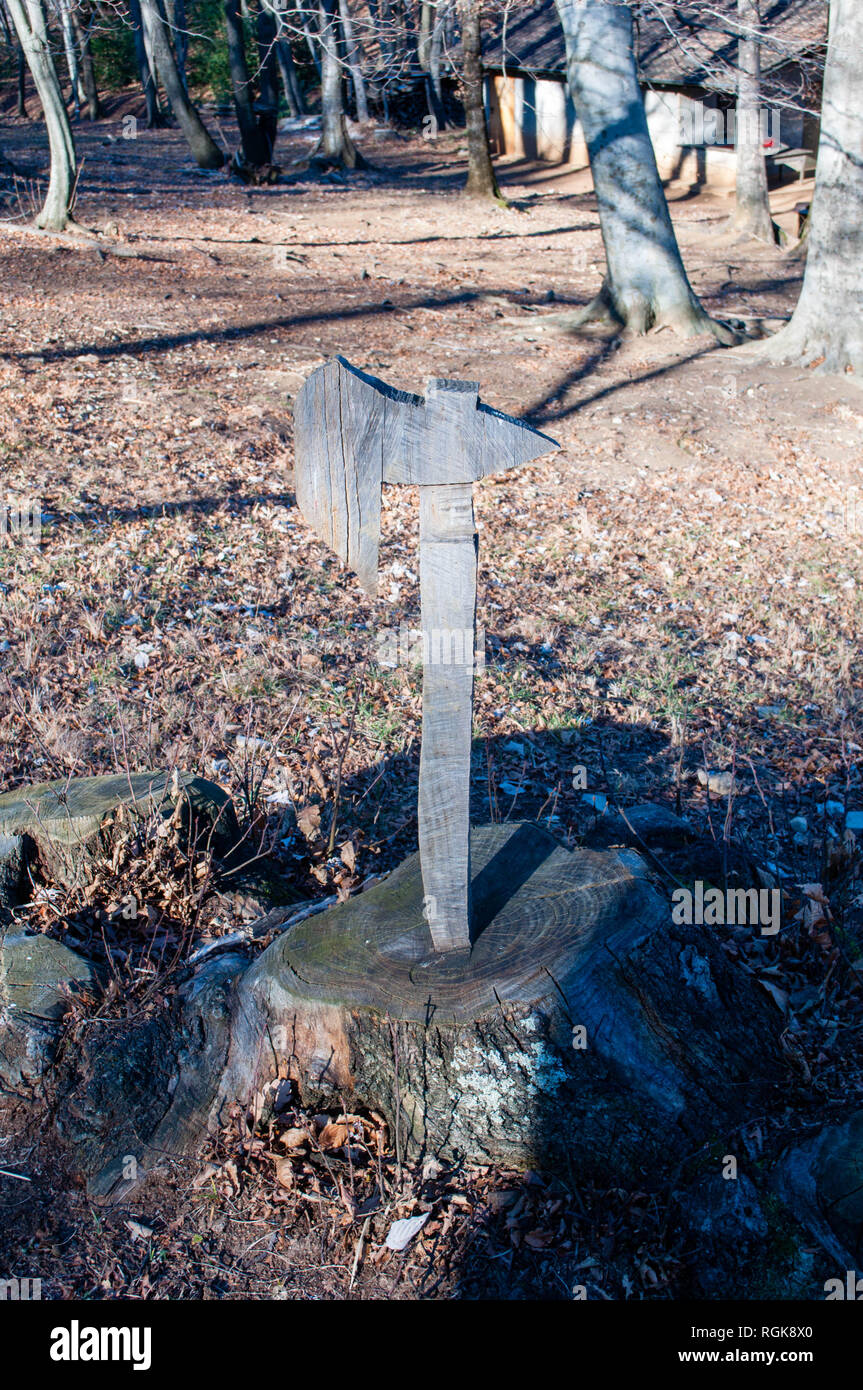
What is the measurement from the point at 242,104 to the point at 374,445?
75.4 feet

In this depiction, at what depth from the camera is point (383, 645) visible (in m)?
5.93

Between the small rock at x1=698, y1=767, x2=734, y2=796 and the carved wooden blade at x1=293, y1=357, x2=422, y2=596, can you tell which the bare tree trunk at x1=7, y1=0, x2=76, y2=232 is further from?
the carved wooden blade at x1=293, y1=357, x2=422, y2=596

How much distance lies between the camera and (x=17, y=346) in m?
9.60

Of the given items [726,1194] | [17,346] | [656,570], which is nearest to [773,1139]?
[726,1194]

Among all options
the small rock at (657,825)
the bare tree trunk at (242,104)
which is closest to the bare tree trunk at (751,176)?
the bare tree trunk at (242,104)

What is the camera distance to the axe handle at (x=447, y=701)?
2.43 metres

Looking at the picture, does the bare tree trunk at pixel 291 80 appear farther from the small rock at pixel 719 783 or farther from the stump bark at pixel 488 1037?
the stump bark at pixel 488 1037

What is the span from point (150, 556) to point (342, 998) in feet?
14.7

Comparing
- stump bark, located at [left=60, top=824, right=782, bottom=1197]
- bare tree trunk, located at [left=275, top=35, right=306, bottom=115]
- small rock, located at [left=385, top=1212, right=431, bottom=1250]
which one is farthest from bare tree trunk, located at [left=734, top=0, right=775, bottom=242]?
bare tree trunk, located at [left=275, top=35, right=306, bottom=115]

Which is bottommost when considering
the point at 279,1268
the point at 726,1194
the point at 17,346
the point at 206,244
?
the point at 279,1268

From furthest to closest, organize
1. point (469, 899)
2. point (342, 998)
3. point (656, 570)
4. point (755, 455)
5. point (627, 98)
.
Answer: point (627, 98), point (755, 455), point (656, 570), point (469, 899), point (342, 998)

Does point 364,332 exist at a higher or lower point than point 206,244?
lower

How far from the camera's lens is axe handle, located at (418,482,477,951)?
2.43 meters

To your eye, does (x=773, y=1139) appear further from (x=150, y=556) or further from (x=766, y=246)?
(x=766, y=246)
